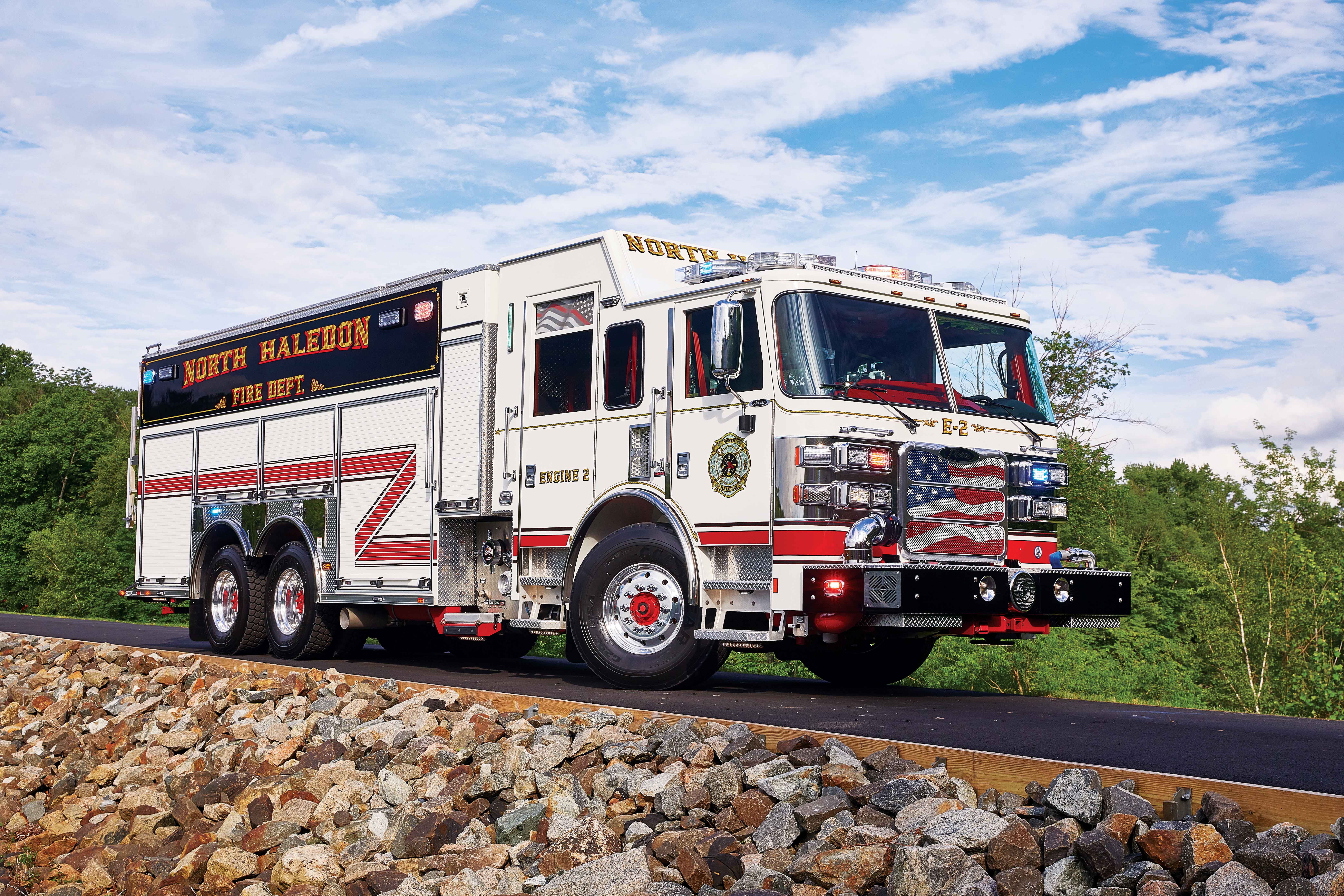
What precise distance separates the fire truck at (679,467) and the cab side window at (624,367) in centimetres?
2

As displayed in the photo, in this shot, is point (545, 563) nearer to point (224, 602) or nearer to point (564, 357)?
point (564, 357)

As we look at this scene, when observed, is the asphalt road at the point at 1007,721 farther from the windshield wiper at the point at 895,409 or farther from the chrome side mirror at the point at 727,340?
the chrome side mirror at the point at 727,340

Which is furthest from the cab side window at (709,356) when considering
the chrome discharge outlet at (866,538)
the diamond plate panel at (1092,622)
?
the diamond plate panel at (1092,622)

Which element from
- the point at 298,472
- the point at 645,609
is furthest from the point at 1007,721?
the point at 298,472

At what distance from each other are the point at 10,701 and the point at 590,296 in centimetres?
839

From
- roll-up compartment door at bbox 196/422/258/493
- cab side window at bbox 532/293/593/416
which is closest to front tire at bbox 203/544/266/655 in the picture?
roll-up compartment door at bbox 196/422/258/493

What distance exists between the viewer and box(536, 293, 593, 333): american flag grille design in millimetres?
10508

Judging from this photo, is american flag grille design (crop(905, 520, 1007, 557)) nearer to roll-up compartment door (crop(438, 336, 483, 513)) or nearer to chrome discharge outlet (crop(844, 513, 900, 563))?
chrome discharge outlet (crop(844, 513, 900, 563))

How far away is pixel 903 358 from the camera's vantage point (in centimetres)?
939

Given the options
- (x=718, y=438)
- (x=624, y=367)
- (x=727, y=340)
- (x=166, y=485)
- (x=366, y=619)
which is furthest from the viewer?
(x=166, y=485)

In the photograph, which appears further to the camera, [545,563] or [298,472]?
[298,472]

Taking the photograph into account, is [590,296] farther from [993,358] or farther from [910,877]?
[910,877]

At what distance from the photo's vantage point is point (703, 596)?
9125 mm

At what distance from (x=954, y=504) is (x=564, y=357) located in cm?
347
